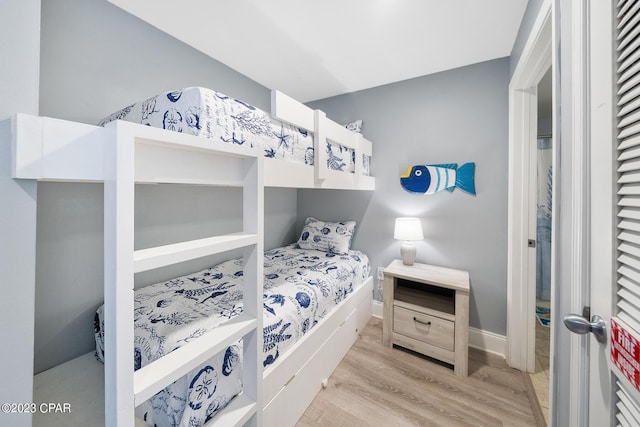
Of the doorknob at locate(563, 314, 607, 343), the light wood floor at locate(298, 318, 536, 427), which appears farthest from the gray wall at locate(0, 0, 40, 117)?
the light wood floor at locate(298, 318, 536, 427)

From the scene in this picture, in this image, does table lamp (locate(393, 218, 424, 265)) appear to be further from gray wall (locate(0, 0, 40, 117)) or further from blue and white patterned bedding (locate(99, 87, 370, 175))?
gray wall (locate(0, 0, 40, 117))

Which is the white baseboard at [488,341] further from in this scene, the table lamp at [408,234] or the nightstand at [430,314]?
the table lamp at [408,234]

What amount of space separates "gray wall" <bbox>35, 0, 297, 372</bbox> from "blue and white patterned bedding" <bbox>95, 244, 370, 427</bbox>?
19 centimetres

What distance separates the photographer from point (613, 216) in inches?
23.7

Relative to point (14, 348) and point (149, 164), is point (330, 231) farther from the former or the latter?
point (14, 348)

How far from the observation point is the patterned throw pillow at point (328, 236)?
2.48m

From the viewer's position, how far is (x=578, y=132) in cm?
72

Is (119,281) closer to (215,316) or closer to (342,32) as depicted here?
(215,316)

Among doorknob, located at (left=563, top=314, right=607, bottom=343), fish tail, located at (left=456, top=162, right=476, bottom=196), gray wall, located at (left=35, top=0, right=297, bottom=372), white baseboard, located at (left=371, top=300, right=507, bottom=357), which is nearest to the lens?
doorknob, located at (left=563, top=314, right=607, bottom=343)

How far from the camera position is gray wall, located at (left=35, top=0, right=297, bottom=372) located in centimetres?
129

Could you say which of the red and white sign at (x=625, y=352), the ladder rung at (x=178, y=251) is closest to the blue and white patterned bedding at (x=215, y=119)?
the ladder rung at (x=178, y=251)

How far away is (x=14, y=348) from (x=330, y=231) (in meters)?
2.21

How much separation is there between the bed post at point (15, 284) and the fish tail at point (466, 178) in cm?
250

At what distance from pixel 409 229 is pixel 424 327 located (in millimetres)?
800
